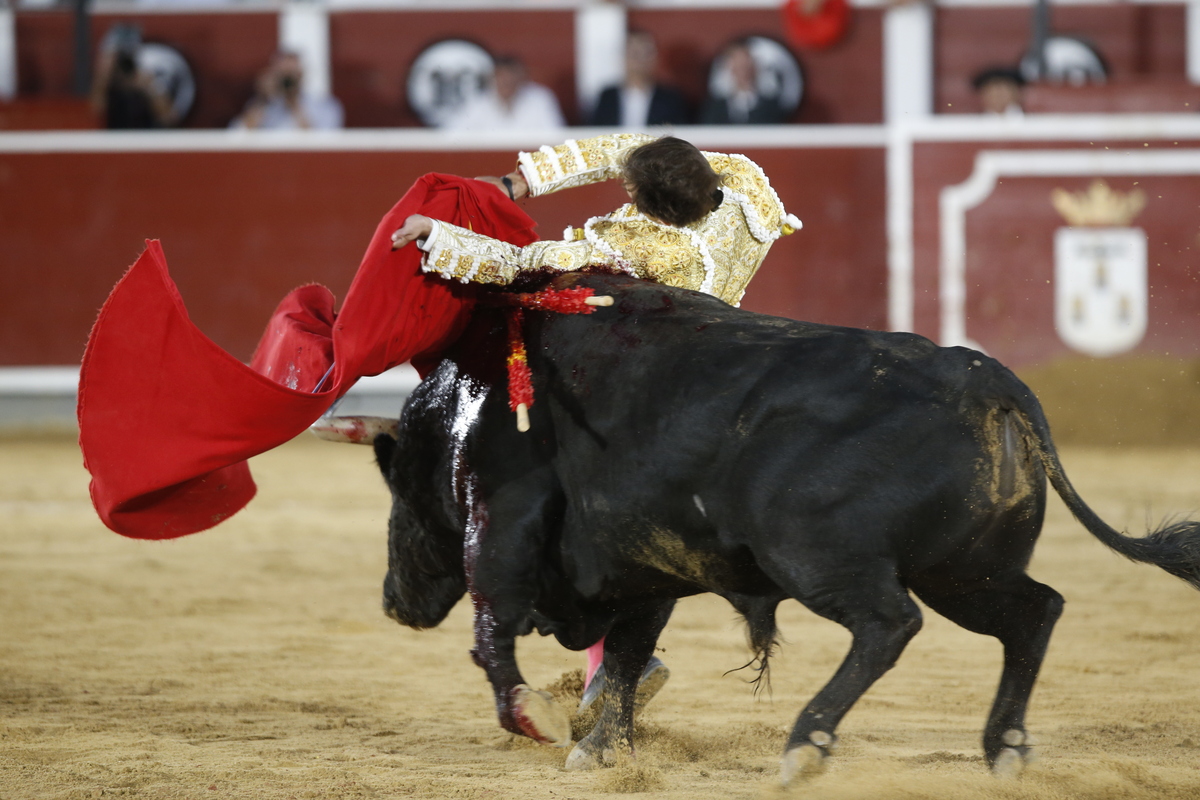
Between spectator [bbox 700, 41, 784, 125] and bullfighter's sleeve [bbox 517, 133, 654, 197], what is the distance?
19.5 ft

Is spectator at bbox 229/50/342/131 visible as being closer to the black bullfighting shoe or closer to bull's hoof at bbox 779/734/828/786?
the black bullfighting shoe

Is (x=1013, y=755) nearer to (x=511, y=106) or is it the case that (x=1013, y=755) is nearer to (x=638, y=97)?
(x=638, y=97)

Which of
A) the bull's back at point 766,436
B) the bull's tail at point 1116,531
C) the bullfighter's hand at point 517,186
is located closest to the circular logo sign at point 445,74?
the bullfighter's hand at point 517,186

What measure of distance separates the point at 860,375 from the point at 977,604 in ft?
1.58

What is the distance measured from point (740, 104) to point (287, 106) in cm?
271

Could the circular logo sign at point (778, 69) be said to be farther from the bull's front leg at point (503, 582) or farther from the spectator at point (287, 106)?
the bull's front leg at point (503, 582)

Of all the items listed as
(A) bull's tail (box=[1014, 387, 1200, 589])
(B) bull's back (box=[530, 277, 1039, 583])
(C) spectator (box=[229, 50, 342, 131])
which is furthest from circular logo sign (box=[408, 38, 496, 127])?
(A) bull's tail (box=[1014, 387, 1200, 589])

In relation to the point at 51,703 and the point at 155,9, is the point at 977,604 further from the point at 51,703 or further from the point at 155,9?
the point at 155,9

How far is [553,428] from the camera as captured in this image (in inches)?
101

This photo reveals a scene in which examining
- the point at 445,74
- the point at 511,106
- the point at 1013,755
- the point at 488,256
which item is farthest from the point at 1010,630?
the point at 445,74

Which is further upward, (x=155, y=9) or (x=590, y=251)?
(x=155, y=9)

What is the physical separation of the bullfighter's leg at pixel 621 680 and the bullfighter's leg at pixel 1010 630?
0.55 m

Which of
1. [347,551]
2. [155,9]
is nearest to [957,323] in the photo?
[347,551]

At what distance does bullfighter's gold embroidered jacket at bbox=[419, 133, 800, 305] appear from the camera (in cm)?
263
